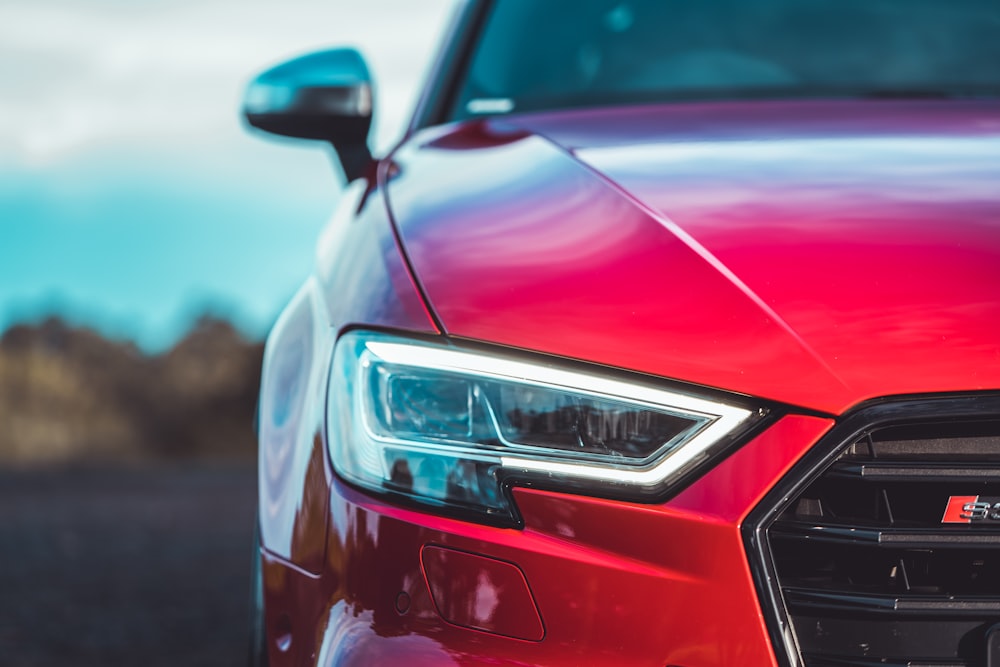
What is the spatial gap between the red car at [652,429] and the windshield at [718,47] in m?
0.98

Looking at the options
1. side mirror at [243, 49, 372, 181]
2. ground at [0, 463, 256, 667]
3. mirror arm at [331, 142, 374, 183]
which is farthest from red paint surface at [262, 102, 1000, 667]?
ground at [0, 463, 256, 667]

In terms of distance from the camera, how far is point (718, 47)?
2.86 meters

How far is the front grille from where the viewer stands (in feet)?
4.21

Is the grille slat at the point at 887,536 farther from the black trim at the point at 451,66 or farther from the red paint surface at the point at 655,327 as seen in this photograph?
the black trim at the point at 451,66

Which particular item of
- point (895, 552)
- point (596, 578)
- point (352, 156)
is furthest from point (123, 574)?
point (895, 552)

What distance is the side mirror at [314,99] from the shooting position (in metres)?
2.57

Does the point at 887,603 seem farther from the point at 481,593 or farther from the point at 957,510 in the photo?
the point at 481,593

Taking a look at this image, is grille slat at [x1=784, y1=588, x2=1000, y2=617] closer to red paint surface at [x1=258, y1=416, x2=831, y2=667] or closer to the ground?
red paint surface at [x1=258, y1=416, x2=831, y2=667]

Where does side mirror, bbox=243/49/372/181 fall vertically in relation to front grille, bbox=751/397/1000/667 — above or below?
above

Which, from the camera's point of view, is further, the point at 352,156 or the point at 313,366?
the point at 352,156

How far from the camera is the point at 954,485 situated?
1.31m

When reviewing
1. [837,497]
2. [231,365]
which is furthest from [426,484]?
[231,365]

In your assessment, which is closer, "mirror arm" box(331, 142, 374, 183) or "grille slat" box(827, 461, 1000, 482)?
"grille slat" box(827, 461, 1000, 482)

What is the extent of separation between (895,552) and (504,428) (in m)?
0.43
